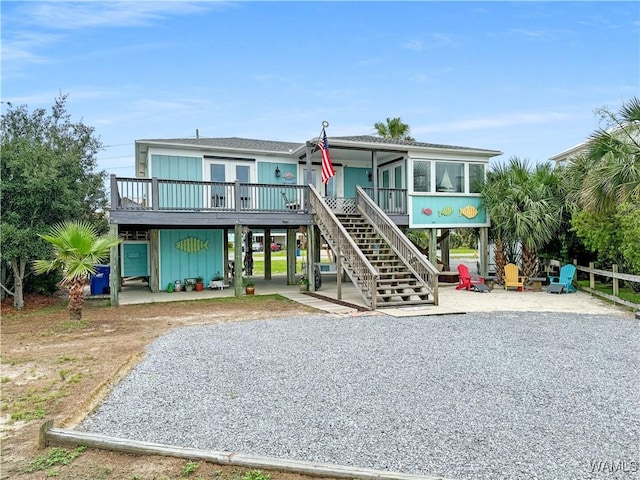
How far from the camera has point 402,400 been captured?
15.0ft

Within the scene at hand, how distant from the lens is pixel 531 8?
1365 centimetres

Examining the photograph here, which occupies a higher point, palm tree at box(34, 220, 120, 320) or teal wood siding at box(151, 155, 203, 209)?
teal wood siding at box(151, 155, 203, 209)

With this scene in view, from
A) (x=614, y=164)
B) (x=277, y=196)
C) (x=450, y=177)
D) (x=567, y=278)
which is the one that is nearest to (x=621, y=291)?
(x=567, y=278)

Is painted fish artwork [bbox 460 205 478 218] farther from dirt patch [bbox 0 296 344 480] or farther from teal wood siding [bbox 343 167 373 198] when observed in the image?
dirt patch [bbox 0 296 344 480]

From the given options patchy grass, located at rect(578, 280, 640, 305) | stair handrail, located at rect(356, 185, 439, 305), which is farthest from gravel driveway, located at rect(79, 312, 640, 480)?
patchy grass, located at rect(578, 280, 640, 305)

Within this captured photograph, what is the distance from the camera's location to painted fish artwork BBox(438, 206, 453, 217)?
15.7 metres

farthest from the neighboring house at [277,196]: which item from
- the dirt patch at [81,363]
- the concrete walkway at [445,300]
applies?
the dirt patch at [81,363]

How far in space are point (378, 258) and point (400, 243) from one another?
2.54 ft

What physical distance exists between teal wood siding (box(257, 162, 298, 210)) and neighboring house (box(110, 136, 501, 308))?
38 mm

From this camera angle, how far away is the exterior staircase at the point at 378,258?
10938 mm

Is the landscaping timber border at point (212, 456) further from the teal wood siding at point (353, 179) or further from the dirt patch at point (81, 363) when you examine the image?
the teal wood siding at point (353, 179)

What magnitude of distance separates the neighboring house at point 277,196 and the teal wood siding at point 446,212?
4 cm

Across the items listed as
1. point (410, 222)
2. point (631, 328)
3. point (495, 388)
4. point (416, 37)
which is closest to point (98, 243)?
point (495, 388)

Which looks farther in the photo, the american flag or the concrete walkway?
the american flag
